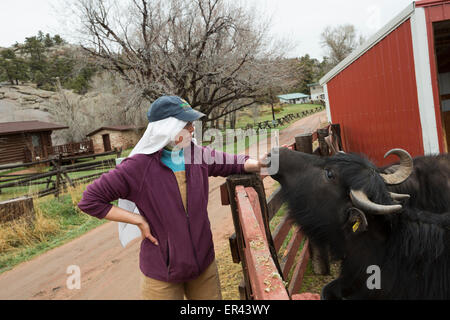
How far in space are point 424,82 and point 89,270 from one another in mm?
6907

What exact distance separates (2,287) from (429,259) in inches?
260

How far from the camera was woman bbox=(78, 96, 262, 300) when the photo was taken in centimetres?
203

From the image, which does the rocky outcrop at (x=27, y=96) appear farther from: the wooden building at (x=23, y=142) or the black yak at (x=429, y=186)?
the black yak at (x=429, y=186)

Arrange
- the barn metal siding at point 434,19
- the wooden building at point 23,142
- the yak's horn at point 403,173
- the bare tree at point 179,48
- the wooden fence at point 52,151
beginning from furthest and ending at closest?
the wooden fence at point 52,151 → the wooden building at point 23,142 → the bare tree at point 179,48 → the barn metal siding at point 434,19 → the yak's horn at point 403,173

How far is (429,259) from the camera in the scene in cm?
219

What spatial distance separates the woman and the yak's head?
3.11 feet

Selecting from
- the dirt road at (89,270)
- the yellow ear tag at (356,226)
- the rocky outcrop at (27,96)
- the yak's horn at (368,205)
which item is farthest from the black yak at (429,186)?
the rocky outcrop at (27,96)

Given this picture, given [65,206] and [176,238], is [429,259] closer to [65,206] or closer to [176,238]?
[176,238]

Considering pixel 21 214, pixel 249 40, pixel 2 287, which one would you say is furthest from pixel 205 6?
pixel 2 287

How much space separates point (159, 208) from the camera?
6.76 ft

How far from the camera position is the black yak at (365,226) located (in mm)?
2191

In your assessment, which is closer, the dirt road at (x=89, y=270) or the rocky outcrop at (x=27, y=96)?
the dirt road at (x=89, y=270)

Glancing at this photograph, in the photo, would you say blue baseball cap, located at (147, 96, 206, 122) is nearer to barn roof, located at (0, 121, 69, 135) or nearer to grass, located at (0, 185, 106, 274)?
grass, located at (0, 185, 106, 274)

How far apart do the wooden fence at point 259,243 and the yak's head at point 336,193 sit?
24 cm
